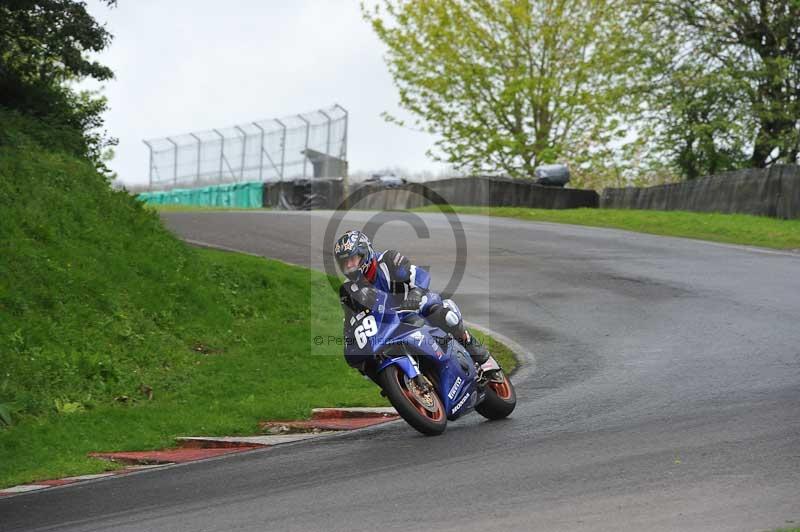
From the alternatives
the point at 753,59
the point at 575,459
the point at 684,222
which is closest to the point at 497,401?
the point at 575,459

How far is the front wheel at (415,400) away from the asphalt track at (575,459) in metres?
0.15

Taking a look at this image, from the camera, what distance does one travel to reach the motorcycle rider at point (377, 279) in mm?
9469

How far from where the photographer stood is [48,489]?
8.99 m

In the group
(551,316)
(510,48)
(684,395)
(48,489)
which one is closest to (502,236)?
(551,316)

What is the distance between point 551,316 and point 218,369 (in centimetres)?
569

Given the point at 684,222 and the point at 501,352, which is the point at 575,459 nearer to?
the point at 501,352

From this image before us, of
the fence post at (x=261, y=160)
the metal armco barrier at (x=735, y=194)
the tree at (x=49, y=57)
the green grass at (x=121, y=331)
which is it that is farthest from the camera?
the fence post at (x=261, y=160)

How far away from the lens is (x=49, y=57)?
19.8m

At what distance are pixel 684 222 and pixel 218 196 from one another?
27.6 metres

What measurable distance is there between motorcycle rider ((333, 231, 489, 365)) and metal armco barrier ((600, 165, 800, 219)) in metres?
23.1

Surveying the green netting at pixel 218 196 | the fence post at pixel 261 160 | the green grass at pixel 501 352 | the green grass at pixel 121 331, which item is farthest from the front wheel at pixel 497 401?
the fence post at pixel 261 160

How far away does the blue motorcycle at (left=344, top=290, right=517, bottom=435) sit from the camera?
9352 millimetres

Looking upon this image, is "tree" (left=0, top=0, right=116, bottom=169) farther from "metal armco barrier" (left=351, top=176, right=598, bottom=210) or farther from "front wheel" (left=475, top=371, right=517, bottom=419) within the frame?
"metal armco barrier" (left=351, top=176, right=598, bottom=210)

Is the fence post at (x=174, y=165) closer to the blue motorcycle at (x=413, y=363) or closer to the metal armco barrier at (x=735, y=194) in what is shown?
the metal armco barrier at (x=735, y=194)
